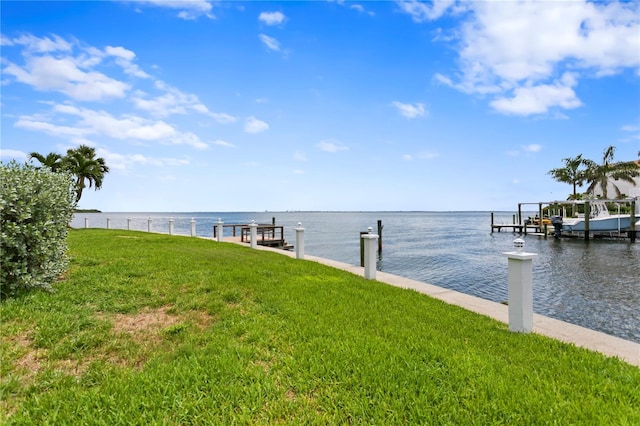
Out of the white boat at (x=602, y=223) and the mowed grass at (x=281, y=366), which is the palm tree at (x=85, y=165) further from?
the white boat at (x=602, y=223)

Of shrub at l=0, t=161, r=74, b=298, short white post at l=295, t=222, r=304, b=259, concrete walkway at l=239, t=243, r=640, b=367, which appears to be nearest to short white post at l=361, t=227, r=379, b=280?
concrete walkway at l=239, t=243, r=640, b=367

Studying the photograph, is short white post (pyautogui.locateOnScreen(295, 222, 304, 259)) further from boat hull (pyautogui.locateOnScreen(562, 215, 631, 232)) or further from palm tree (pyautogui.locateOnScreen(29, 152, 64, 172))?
boat hull (pyautogui.locateOnScreen(562, 215, 631, 232))

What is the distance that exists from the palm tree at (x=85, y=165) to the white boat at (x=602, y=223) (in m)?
43.3

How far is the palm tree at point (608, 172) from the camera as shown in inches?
1594

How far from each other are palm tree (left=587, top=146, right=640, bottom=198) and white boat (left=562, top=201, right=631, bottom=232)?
13.6 metres

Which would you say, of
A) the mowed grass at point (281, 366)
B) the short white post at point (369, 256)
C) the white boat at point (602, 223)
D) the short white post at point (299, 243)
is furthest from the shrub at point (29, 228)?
the white boat at point (602, 223)

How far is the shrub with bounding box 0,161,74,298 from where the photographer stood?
444 cm

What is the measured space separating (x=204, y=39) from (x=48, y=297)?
8.30 m

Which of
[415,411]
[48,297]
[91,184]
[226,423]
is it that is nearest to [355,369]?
[415,411]

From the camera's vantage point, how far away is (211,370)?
3.12 m

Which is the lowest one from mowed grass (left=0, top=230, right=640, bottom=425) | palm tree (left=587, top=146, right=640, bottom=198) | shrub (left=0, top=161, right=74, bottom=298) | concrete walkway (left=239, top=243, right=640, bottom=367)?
concrete walkway (left=239, top=243, right=640, bottom=367)

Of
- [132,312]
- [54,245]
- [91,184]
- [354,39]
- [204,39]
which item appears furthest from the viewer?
[91,184]

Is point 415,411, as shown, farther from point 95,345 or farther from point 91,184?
point 91,184

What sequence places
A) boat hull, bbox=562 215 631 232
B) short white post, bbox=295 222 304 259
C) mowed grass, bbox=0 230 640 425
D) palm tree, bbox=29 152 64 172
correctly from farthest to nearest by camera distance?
1. boat hull, bbox=562 215 631 232
2. palm tree, bbox=29 152 64 172
3. short white post, bbox=295 222 304 259
4. mowed grass, bbox=0 230 640 425
